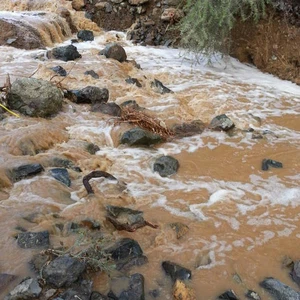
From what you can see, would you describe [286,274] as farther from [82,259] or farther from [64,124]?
[64,124]

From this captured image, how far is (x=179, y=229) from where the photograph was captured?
9.95 ft

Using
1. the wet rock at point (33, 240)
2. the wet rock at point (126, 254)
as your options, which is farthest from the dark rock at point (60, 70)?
the wet rock at point (126, 254)

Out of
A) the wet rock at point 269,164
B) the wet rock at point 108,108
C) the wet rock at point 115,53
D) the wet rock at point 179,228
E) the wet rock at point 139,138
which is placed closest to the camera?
the wet rock at point 179,228

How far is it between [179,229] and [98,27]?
851cm

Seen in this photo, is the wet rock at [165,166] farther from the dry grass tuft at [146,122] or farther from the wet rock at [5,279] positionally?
the wet rock at [5,279]

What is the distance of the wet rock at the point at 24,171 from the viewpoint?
3.62 meters

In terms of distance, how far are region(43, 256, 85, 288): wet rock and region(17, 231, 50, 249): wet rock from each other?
31cm

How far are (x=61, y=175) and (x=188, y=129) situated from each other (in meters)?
1.85

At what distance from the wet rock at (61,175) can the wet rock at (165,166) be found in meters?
0.86

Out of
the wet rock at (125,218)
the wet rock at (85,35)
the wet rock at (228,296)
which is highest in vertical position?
the wet rock at (228,296)

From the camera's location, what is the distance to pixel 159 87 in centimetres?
646

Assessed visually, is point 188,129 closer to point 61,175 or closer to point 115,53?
point 61,175

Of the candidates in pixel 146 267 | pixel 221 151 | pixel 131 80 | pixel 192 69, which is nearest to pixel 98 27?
pixel 192 69

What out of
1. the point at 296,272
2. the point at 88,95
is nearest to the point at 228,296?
the point at 296,272
